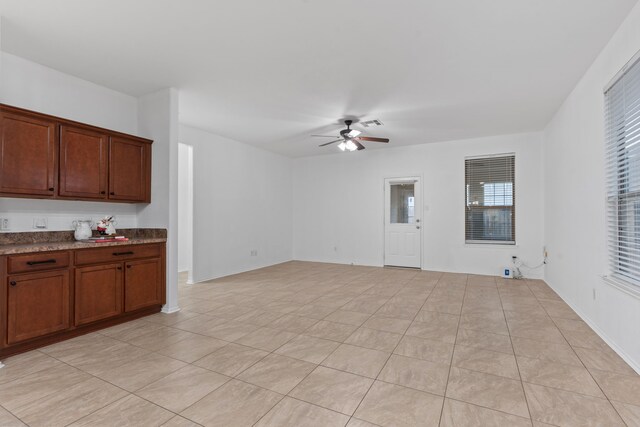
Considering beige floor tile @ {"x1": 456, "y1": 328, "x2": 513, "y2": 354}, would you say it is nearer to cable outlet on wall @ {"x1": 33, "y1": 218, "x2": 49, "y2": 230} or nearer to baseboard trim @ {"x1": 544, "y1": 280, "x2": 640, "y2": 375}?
baseboard trim @ {"x1": 544, "y1": 280, "x2": 640, "y2": 375}

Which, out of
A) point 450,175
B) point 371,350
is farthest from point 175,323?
point 450,175

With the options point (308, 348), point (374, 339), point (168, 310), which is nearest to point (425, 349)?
point (374, 339)

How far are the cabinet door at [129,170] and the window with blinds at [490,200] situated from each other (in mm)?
5853

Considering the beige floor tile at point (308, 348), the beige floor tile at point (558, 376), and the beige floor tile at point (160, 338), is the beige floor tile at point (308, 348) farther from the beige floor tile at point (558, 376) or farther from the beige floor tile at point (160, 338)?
the beige floor tile at point (558, 376)

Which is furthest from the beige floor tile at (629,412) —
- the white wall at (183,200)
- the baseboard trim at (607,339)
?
the white wall at (183,200)

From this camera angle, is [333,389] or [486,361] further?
[486,361]

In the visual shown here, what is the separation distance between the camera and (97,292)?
319 centimetres

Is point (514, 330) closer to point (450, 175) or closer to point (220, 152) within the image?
point (450, 175)

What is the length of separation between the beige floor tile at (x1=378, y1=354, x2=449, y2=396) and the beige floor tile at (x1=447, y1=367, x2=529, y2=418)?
0.07 meters

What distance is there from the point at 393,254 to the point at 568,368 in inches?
185

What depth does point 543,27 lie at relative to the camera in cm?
260

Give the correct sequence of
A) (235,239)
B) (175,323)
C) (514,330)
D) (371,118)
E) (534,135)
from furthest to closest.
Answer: (235,239), (534,135), (371,118), (175,323), (514,330)

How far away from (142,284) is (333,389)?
8.78 ft

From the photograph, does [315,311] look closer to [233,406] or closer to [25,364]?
[233,406]
